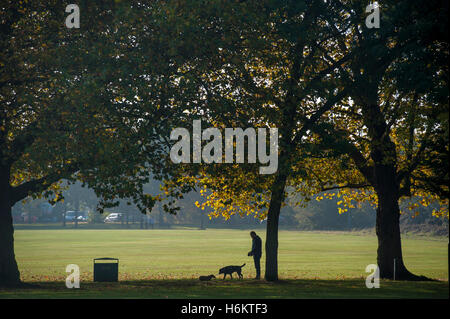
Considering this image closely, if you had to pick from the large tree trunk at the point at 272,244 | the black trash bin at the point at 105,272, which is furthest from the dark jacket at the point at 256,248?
the black trash bin at the point at 105,272

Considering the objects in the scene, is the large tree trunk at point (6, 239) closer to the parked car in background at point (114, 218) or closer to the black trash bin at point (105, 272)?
the black trash bin at point (105, 272)

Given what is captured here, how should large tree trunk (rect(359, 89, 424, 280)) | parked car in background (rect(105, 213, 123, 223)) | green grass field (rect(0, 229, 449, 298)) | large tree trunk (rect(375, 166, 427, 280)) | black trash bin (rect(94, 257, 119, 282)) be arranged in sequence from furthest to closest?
parked car in background (rect(105, 213, 123, 223))
large tree trunk (rect(375, 166, 427, 280))
large tree trunk (rect(359, 89, 424, 280))
black trash bin (rect(94, 257, 119, 282))
green grass field (rect(0, 229, 449, 298))

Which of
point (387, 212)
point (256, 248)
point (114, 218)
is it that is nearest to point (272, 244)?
point (256, 248)

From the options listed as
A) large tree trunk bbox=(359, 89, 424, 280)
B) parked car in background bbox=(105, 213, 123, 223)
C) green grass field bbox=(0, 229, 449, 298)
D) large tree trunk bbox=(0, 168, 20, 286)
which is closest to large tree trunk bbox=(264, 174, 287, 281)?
green grass field bbox=(0, 229, 449, 298)

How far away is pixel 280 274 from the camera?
26016 millimetres

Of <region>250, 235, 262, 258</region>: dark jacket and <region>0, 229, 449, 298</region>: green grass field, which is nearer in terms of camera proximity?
<region>0, 229, 449, 298</region>: green grass field

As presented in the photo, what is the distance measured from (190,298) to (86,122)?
22.5 feet

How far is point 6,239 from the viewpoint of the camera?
2166 cm

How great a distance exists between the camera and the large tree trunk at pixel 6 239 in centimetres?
2125

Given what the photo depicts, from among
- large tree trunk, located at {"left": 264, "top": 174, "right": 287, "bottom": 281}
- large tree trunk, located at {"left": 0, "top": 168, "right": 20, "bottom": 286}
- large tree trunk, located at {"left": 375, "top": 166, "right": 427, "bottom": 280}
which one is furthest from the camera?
large tree trunk, located at {"left": 375, "top": 166, "right": 427, "bottom": 280}

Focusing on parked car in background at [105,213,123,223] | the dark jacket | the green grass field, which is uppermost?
the dark jacket

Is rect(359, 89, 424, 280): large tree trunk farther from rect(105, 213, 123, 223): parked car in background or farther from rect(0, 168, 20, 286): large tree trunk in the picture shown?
rect(105, 213, 123, 223): parked car in background

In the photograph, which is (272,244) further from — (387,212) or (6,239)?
(6,239)

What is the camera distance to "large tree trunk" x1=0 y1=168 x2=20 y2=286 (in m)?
21.2
